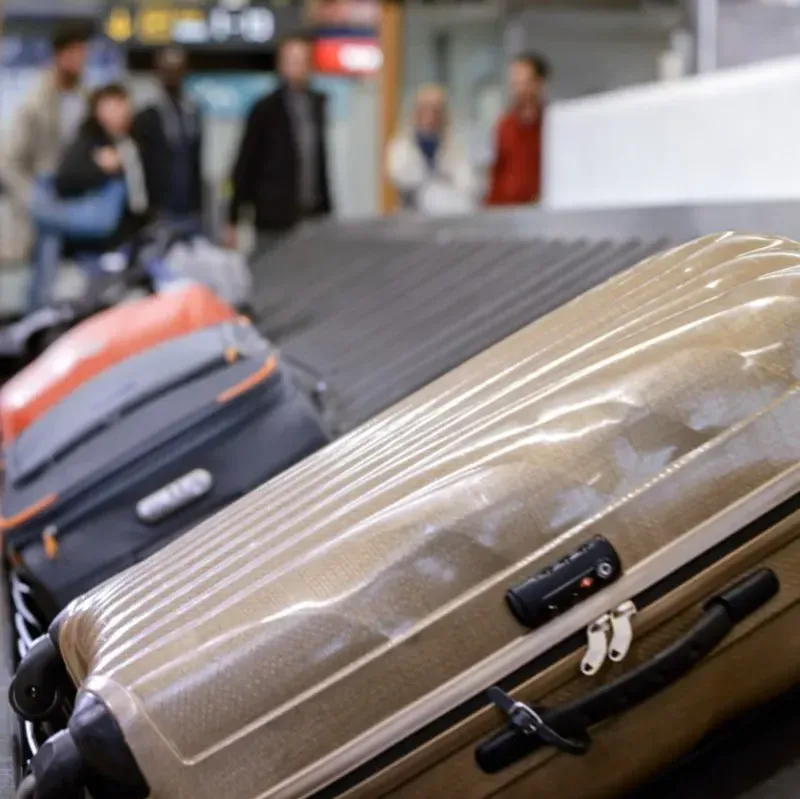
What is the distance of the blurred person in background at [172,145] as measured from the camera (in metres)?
6.27

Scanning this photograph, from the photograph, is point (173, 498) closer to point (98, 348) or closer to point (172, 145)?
point (98, 348)

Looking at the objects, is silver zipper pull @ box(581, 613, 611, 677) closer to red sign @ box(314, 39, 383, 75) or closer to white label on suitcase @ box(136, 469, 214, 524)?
white label on suitcase @ box(136, 469, 214, 524)

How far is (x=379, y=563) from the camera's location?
1.02m

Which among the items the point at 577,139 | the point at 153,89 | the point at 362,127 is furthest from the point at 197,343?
the point at 362,127

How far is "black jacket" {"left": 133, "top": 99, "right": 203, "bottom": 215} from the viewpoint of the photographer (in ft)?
20.4

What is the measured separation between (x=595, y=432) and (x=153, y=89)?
9041mm

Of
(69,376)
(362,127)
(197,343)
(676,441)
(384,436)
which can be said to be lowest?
(362,127)

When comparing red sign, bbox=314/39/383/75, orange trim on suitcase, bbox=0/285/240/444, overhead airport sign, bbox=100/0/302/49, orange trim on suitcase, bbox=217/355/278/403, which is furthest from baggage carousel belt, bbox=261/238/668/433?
red sign, bbox=314/39/383/75

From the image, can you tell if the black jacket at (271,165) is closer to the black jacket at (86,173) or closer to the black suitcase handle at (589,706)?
the black jacket at (86,173)

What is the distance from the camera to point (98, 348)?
8.17 feet

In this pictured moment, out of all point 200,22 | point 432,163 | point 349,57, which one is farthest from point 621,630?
point 349,57

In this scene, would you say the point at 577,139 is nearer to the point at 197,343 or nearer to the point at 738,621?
the point at 197,343

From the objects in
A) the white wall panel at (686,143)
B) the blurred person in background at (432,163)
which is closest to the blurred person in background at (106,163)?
the blurred person in background at (432,163)

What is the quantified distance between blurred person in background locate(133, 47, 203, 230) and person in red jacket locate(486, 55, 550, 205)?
161cm
